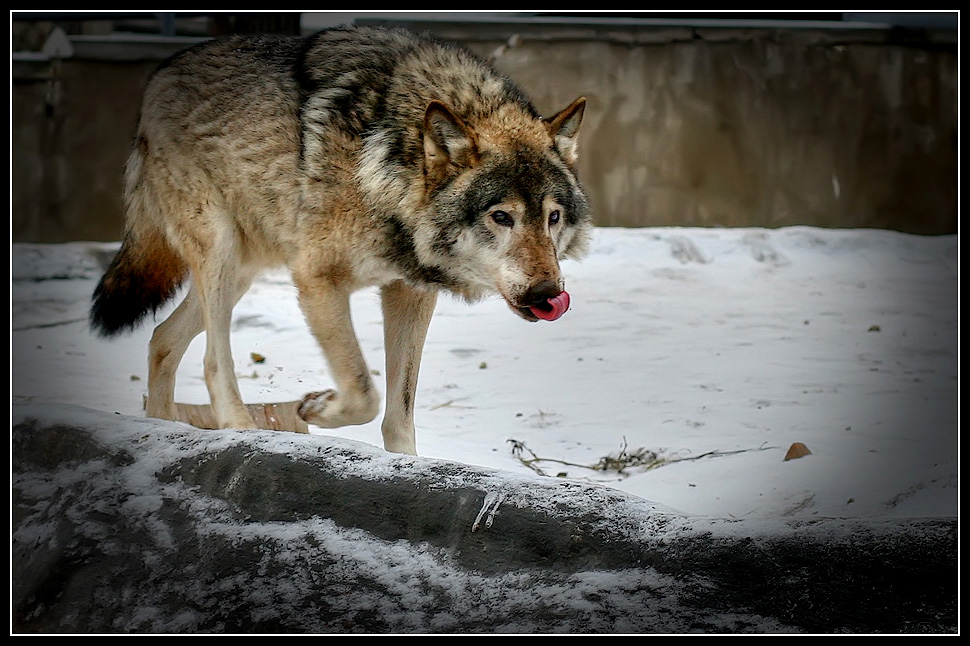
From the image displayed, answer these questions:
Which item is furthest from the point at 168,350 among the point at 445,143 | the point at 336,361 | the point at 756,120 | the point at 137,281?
the point at 756,120

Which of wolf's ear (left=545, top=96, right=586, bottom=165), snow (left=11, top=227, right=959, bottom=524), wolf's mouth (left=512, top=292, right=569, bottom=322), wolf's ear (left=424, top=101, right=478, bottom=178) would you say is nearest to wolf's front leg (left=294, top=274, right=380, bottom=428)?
snow (left=11, top=227, right=959, bottom=524)

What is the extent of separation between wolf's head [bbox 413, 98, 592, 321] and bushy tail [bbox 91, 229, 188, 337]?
128 cm

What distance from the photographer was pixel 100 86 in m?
6.96

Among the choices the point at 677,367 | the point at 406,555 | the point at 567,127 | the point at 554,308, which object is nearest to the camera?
the point at 406,555

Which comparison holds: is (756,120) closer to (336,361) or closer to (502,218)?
(502,218)

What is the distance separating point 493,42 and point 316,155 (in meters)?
3.75

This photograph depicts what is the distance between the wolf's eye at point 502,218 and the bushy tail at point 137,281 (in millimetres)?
1525

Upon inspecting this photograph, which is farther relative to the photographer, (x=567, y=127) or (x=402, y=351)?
(x=402, y=351)

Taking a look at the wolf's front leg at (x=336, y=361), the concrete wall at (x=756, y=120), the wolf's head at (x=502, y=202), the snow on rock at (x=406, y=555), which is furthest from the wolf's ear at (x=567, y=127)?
the concrete wall at (x=756, y=120)

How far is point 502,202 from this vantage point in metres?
3.43

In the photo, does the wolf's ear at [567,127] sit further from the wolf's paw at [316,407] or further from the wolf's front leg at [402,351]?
the wolf's paw at [316,407]

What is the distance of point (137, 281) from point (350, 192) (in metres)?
1.18

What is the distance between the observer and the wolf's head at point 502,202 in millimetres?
3355

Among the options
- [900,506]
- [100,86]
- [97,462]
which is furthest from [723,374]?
[100,86]
